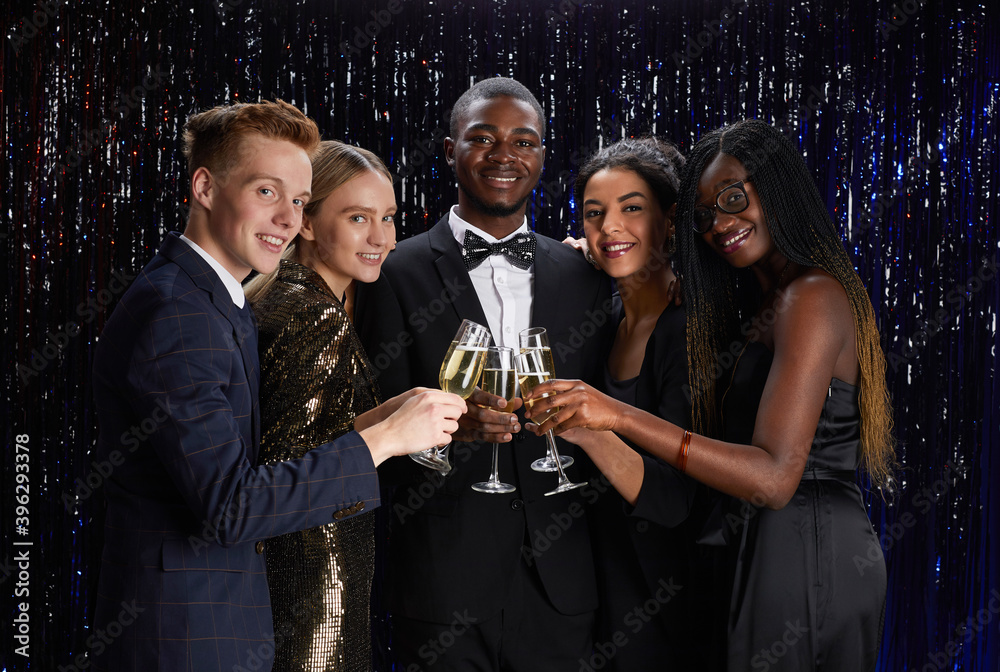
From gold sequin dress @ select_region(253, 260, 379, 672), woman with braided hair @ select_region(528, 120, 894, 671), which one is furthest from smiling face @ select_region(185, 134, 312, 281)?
woman with braided hair @ select_region(528, 120, 894, 671)

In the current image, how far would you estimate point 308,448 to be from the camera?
5.92 ft

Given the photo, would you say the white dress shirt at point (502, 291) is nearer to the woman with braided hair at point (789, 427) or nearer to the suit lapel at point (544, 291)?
the suit lapel at point (544, 291)

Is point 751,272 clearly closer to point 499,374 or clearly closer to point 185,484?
point 499,374

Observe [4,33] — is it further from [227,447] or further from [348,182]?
[227,447]

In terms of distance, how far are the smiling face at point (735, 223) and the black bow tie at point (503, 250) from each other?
549 mm

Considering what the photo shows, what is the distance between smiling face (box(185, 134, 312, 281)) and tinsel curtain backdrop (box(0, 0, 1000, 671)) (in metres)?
1.87

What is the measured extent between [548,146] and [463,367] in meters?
2.06

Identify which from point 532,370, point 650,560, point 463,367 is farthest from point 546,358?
point 650,560

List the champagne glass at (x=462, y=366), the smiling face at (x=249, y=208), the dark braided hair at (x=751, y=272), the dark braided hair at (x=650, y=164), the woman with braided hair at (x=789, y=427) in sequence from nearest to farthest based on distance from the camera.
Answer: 1. the smiling face at (x=249, y=208)
2. the champagne glass at (x=462, y=366)
3. the woman with braided hair at (x=789, y=427)
4. the dark braided hair at (x=751, y=272)
5. the dark braided hair at (x=650, y=164)

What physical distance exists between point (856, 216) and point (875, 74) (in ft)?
2.15

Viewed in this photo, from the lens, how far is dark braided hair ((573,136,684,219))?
247 cm

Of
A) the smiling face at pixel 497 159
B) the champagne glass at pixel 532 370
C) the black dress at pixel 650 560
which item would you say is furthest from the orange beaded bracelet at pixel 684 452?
the smiling face at pixel 497 159

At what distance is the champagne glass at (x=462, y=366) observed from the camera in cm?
175

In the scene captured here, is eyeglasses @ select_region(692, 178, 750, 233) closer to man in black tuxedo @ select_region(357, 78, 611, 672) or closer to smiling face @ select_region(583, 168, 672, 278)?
smiling face @ select_region(583, 168, 672, 278)
